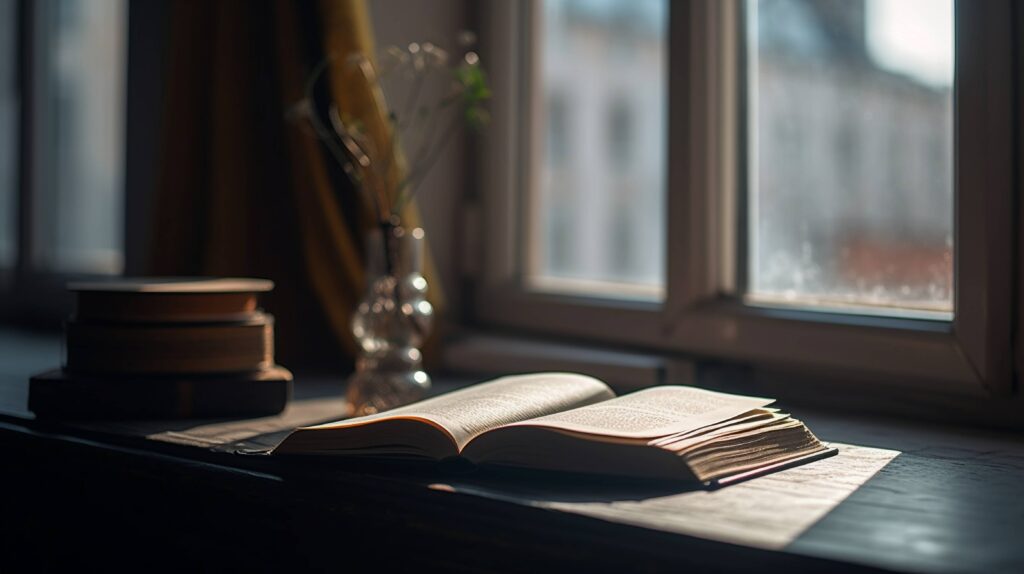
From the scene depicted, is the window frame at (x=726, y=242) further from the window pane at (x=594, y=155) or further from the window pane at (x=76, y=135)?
the window pane at (x=76, y=135)

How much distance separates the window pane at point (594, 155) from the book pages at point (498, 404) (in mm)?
558

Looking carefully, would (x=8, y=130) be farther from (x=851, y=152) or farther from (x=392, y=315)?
(x=851, y=152)

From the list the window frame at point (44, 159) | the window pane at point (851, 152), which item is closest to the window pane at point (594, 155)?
the window pane at point (851, 152)

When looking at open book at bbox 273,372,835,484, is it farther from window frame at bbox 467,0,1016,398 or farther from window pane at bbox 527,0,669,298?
window pane at bbox 527,0,669,298

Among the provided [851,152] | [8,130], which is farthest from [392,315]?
[8,130]

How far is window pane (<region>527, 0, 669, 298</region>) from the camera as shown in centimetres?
170

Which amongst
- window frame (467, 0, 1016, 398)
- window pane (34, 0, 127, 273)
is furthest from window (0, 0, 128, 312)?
window frame (467, 0, 1016, 398)

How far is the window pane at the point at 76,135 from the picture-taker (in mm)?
2463

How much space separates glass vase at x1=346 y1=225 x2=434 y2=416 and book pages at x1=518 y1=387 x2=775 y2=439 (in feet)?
1.16

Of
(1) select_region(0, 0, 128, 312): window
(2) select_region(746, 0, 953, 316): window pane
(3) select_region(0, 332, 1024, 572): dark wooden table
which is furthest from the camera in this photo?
(1) select_region(0, 0, 128, 312): window

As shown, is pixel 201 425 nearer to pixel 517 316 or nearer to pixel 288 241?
pixel 288 241

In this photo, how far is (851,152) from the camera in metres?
1.41

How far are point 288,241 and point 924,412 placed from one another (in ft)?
3.06

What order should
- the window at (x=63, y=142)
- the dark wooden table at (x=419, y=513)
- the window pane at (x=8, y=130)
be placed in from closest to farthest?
1. the dark wooden table at (x=419, y=513)
2. the window at (x=63, y=142)
3. the window pane at (x=8, y=130)
